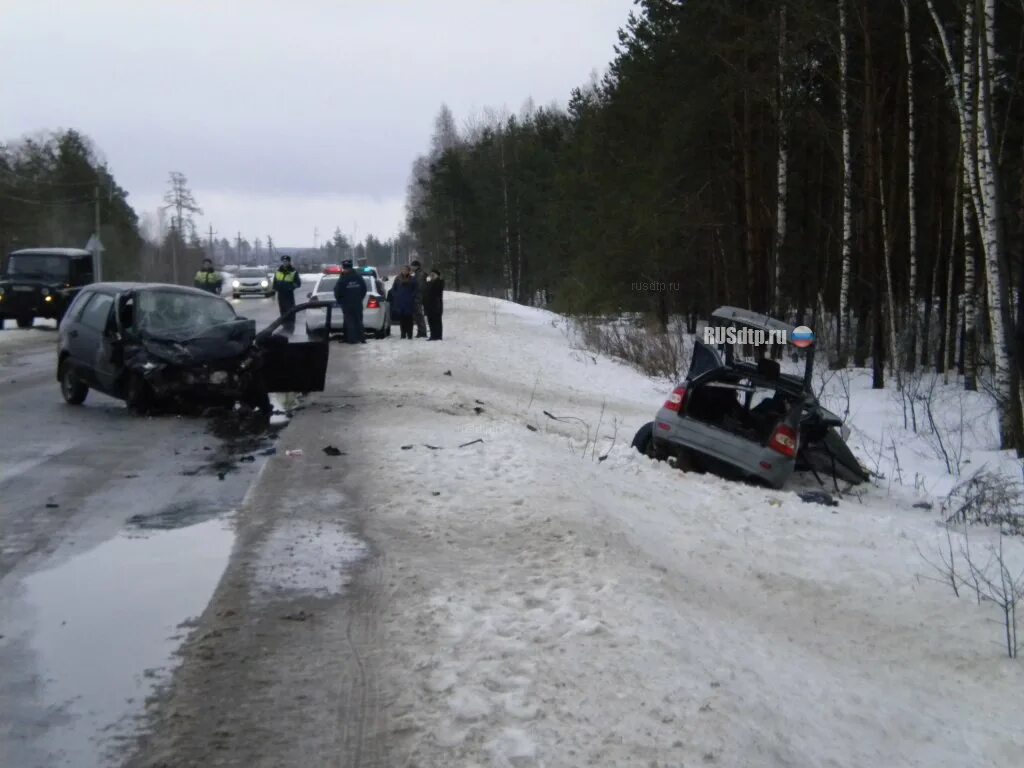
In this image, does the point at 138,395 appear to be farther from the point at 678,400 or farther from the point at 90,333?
the point at 678,400

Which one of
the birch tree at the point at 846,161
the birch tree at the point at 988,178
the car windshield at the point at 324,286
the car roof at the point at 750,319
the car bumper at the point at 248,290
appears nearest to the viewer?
the car roof at the point at 750,319

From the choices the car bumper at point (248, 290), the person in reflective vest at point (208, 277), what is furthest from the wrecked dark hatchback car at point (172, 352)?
the car bumper at point (248, 290)

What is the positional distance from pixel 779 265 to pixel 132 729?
21.7 m

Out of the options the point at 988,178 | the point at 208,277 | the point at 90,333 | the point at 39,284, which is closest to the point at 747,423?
the point at 988,178

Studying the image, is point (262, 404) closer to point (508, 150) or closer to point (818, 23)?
point (818, 23)

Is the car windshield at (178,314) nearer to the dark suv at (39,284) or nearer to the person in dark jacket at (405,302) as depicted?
the person in dark jacket at (405,302)

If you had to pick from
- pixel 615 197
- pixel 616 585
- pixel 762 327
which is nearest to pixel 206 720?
pixel 616 585

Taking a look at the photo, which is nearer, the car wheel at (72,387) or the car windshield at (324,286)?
the car wheel at (72,387)

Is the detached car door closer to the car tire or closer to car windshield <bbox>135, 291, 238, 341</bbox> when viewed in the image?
car windshield <bbox>135, 291, 238, 341</bbox>

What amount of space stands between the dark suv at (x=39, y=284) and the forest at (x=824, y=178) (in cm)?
1550

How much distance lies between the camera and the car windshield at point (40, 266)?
28.8m

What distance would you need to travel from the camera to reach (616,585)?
6.25 metres

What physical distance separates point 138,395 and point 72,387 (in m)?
1.72

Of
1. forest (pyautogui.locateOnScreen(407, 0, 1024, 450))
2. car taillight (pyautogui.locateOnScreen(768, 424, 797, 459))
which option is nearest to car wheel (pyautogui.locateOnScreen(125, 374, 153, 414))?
car taillight (pyautogui.locateOnScreen(768, 424, 797, 459))
